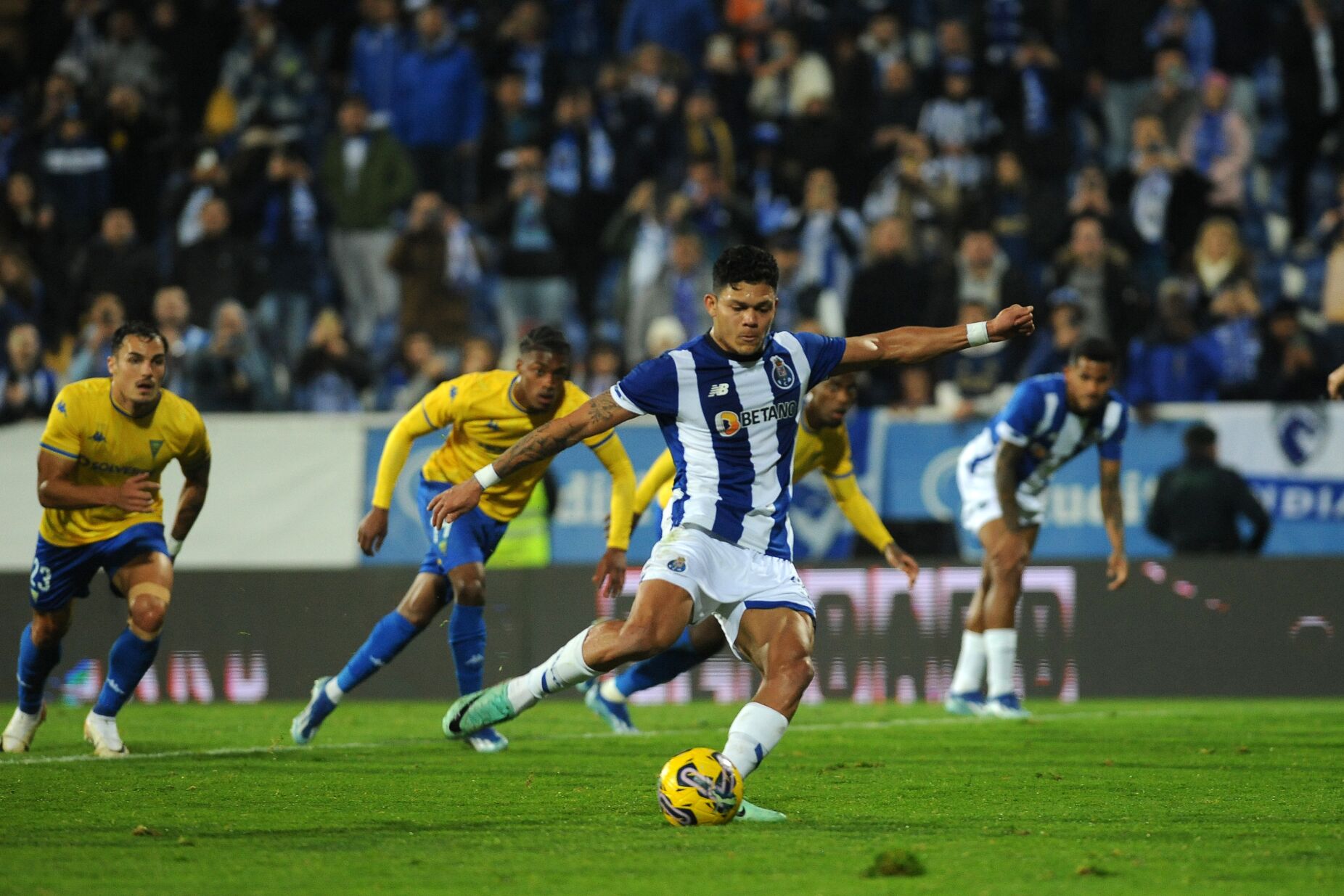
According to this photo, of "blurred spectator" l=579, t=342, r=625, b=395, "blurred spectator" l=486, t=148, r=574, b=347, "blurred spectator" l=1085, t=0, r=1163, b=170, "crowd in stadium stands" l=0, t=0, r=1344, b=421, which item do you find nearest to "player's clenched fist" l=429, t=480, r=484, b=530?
"blurred spectator" l=579, t=342, r=625, b=395

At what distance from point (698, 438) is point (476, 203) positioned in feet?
37.5

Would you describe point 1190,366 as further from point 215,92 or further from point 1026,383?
point 215,92

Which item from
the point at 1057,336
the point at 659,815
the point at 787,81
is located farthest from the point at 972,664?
the point at 787,81

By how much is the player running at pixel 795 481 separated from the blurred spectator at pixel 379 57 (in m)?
8.65

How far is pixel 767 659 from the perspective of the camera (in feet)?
21.9

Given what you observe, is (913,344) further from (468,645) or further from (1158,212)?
(1158,212)

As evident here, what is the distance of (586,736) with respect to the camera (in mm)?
10320

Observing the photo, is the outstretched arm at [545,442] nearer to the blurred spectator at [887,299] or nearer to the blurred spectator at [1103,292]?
the blurred spectator at [887,299]

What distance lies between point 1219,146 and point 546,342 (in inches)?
396

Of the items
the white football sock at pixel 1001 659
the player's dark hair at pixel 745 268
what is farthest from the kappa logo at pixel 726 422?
the white football sock at pixel 1001 659

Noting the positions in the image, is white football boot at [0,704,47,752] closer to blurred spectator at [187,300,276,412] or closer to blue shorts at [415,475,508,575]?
blue shorts at [415,475,508,575]

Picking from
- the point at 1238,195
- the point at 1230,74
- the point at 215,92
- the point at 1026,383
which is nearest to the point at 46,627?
the point at 1026,383

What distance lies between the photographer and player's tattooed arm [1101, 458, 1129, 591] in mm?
11391

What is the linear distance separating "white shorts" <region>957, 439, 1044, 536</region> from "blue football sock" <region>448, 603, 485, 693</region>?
3.74m
